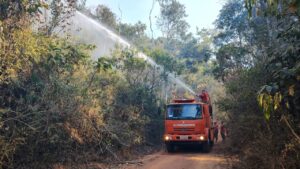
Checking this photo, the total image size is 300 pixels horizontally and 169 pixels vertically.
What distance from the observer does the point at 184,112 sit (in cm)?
1716

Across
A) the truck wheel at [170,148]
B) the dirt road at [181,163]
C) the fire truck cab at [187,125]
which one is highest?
the fire truck cab at [187,125]

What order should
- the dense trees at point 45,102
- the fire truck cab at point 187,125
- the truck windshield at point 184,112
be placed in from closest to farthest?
the dense trees at point 45,102
the fire truck cab at point 187,125
the truck windshield at point 184,112

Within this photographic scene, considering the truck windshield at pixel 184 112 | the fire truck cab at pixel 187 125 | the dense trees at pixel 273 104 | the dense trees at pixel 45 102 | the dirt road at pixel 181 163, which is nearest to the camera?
the dense trees at pixel 273 104

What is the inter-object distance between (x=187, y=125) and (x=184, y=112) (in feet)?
2.47

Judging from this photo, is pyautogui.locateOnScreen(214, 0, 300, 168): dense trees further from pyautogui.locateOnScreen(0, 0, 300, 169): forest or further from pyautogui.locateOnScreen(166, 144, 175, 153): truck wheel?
pyautogui.locateOnScreen(166, 144, 175, 153): truck wheel

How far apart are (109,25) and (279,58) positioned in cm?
2524

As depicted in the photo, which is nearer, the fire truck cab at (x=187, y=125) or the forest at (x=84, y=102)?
the forest at (x=84, y=102)

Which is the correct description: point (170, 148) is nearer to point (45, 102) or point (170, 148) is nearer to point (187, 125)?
point (187, 125)

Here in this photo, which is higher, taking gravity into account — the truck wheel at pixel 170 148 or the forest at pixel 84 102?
the forest at pixel 84 102

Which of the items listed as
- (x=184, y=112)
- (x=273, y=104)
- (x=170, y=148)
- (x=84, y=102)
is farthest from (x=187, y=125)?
(x=273, y=104)

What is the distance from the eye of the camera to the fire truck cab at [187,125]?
651 inches

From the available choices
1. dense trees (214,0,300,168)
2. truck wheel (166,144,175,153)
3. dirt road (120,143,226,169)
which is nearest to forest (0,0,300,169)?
dense trees (214,0,300,168)

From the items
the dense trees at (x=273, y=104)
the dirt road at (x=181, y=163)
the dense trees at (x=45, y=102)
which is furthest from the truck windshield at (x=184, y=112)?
the dense trees at (x=45, y=102)

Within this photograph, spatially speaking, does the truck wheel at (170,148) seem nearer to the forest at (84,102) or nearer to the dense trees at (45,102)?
the forest at (84,102)
